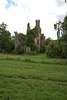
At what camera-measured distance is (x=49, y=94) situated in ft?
18.4

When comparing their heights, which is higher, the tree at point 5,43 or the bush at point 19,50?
the tree at point 5,43

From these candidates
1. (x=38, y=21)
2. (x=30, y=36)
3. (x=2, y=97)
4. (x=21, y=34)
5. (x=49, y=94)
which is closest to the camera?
(x=2, y=97)

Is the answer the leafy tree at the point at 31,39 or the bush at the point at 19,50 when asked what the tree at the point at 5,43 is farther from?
the leafy tree at the point at 31,39

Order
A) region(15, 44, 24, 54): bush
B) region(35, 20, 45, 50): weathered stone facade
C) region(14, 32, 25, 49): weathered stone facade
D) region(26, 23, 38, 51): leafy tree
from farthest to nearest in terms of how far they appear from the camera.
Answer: region(35, 20, 45, 50): weathered stone facade → region(14, 32, 25, 49): weathered stone facade → region(26, 23, 38, 51): leafy tree → region(15, 44, 24, 54): bush

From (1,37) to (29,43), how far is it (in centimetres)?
1474

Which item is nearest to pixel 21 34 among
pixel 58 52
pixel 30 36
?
pixel 30 36

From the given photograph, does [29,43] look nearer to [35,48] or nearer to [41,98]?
[35,48]

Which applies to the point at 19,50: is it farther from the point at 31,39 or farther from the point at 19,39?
the point at 31,39

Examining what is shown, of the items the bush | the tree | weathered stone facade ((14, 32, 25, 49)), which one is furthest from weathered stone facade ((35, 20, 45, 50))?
the tree

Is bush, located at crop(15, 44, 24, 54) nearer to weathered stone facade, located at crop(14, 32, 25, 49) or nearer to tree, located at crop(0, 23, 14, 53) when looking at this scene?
weathered stone facade, located at crop(14, 32, 25, 49)

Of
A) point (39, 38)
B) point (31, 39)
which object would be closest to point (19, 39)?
point (31, 39)

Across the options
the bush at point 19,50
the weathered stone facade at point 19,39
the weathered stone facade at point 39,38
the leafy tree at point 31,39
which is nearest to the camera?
the bush at point 19,50

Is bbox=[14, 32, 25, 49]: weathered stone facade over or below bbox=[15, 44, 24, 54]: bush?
over

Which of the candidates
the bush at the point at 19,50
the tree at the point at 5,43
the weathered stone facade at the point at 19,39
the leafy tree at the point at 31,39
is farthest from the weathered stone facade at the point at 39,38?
the tree at the point at 5,43
